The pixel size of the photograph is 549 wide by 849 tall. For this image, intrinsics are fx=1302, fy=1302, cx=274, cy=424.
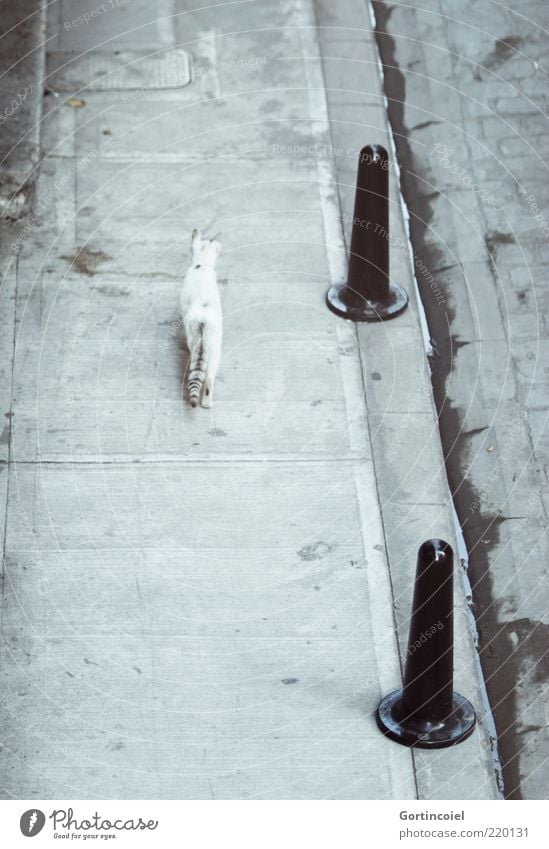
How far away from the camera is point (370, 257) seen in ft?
20.5

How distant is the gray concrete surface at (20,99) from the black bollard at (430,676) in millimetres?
3591

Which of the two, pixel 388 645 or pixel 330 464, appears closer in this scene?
pixel 388 645

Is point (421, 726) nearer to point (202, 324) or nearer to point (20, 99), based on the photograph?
point (202, 324)

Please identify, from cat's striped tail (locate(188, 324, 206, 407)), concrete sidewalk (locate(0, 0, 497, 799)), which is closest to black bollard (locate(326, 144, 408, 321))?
concrete sidewalk (locate(0, 0, 497, 799))

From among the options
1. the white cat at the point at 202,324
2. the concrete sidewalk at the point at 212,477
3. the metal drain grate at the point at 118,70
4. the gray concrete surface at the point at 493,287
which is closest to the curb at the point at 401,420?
the concrete sidewalk at the point at 212,477

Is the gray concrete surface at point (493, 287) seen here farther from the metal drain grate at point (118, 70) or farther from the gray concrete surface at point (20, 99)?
the gray concrete surface at point (20, 99)

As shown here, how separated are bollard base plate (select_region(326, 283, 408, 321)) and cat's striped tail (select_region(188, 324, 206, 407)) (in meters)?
0.84

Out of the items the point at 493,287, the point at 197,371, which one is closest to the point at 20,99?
the point at 197,371

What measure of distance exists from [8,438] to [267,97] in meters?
3.12

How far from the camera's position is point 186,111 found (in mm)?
7680

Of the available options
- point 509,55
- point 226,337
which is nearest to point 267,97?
point 509,55

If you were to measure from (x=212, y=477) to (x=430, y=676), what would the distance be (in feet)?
4.98

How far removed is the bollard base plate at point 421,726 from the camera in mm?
4562

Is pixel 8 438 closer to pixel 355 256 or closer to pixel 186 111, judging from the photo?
pixel 355 256
